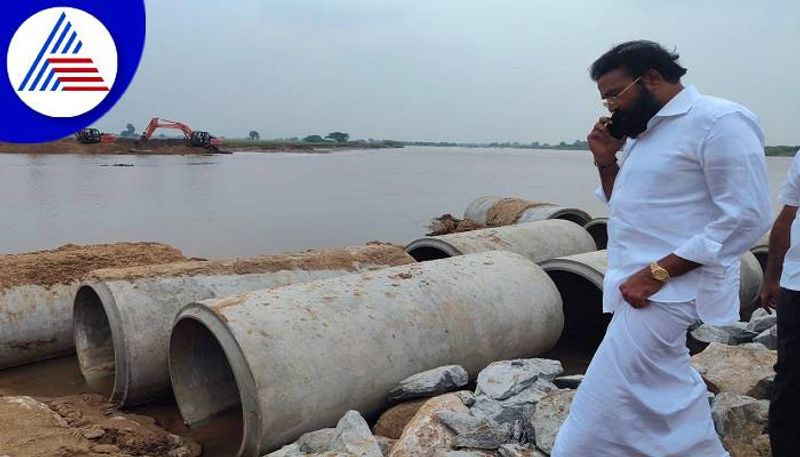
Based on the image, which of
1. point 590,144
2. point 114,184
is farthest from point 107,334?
point 114,184

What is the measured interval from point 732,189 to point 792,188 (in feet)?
3.53

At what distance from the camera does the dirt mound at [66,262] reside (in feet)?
17.2

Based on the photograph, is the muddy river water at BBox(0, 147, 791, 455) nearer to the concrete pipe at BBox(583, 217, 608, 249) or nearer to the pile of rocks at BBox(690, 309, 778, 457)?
the pile of rocks at BBox(690, 309, 778, 457)

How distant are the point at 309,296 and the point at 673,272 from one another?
2.45 metres

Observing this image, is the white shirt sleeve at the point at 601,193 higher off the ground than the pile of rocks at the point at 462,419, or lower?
higher

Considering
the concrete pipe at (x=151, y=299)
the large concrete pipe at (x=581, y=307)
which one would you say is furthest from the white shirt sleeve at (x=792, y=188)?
the large concrete pipe at (x=581, y=307)

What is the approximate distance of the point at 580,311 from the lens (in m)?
6.51

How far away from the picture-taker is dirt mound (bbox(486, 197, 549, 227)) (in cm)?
1023

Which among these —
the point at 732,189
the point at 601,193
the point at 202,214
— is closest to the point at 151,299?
the point at 601,193

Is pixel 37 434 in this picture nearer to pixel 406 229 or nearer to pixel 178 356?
pixel 178 356

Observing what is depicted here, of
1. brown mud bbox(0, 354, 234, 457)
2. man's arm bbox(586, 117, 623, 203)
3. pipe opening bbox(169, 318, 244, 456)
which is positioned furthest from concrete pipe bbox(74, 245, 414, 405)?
man's arm bbox(586, 117, 623, 203)

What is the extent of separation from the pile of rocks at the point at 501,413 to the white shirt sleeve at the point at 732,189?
1428 millimetres

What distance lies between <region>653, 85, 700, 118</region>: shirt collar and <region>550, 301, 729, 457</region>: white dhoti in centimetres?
60

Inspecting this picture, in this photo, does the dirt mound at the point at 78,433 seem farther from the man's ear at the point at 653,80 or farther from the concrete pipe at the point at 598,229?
the concrete pipe at the point at 598,229
